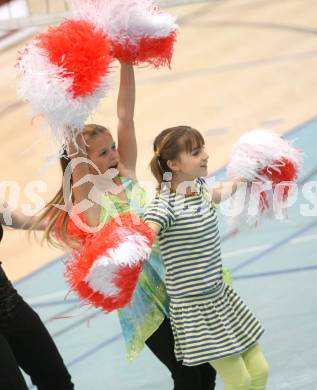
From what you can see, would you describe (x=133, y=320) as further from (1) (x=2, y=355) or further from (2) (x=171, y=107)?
(2) (x=171, y=107)

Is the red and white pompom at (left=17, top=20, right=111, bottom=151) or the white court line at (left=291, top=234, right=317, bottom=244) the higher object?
the red and white pompom at (left=17, top=20, right=111, bottom=151)

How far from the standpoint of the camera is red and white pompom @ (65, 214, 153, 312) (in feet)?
10.0

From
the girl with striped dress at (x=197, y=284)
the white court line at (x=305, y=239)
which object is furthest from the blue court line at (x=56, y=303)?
the girl with striped dress at (x=197, y=284)

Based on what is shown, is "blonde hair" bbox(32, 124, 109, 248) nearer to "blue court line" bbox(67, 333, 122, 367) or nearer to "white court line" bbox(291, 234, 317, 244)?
"blue court line" bbox(67, 333, 122, 367)

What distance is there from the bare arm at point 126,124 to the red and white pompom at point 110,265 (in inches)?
20.6

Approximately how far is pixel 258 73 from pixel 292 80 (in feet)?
1.32

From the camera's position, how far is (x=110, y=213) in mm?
3451

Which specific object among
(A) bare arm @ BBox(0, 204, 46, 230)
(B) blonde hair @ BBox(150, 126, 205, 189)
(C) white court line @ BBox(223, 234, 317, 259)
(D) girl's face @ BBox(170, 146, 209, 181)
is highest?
(B) blonde hair @ BBox(150, 126, 205, 189)

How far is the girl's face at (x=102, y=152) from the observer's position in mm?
3475

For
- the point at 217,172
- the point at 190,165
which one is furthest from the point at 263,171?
the point at 217,172

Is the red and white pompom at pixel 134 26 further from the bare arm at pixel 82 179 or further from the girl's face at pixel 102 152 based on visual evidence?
the bare arm at pixel 82 179

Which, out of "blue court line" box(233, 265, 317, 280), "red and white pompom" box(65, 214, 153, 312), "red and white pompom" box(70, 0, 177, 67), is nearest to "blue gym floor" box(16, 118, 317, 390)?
"blue court line" box(233, 265, 317, 280)

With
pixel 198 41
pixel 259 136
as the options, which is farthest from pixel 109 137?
pixel 198 41

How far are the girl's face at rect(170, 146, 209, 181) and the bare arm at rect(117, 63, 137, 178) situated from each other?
9.2 inches
